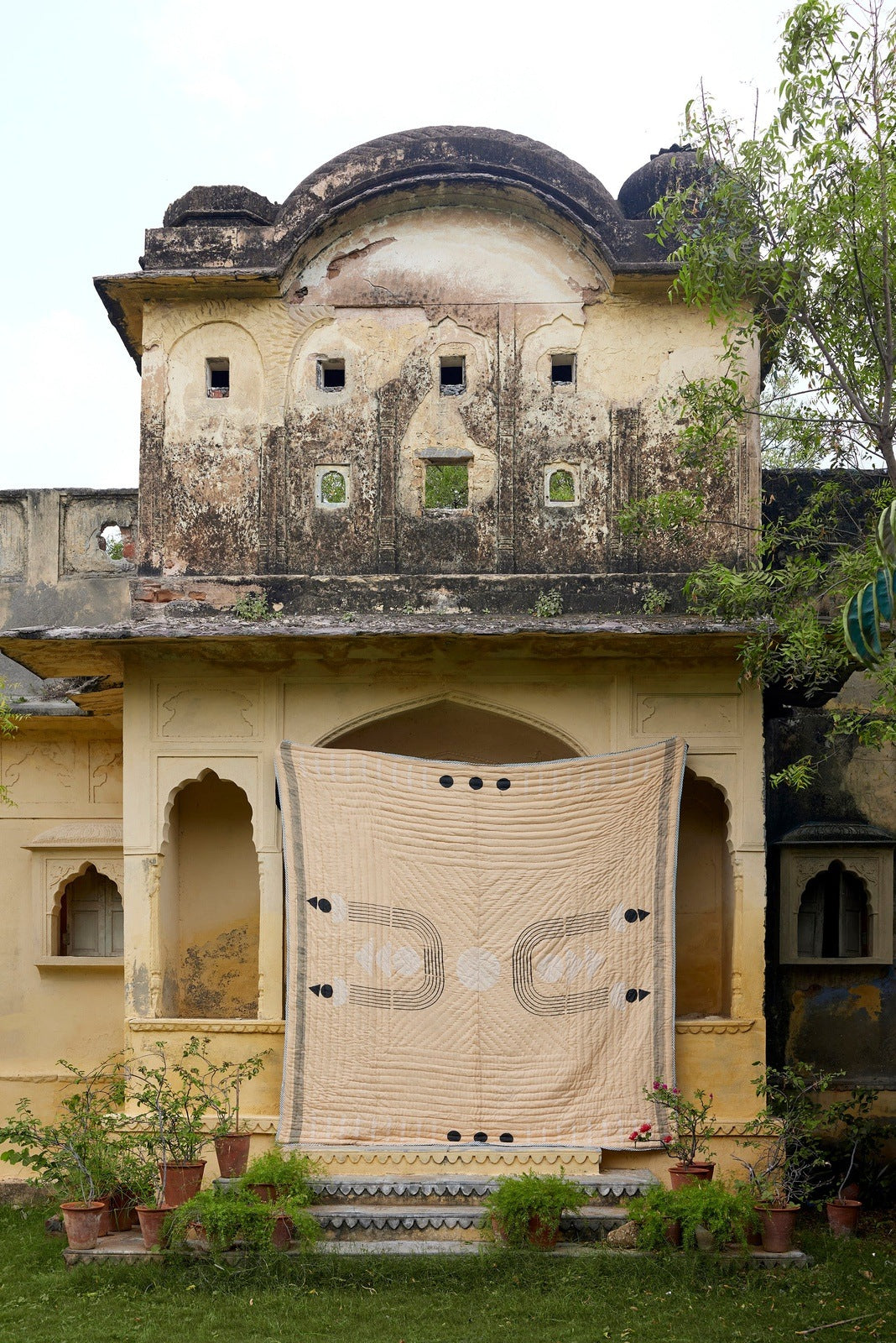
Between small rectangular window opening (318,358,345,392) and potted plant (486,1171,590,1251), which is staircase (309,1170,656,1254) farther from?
small rectangular window opening (318,358,345,392)

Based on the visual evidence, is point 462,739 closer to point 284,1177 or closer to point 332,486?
point 332,486

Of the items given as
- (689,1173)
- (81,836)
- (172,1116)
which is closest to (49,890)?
(81,836)

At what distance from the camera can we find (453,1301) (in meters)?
7.21

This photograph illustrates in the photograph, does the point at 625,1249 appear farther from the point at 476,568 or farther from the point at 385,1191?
the point at 476,568

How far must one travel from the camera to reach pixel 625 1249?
25.3ft

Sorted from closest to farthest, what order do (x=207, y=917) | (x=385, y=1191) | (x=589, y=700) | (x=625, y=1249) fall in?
1. (x=625, y=1249)
2. (x=385, y=1191)
3. (x=589, y=700)
4. (x=207, y=917)

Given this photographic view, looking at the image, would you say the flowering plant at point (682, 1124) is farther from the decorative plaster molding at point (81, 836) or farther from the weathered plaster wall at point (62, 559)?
the weathered plaster wall at point (62, 559)

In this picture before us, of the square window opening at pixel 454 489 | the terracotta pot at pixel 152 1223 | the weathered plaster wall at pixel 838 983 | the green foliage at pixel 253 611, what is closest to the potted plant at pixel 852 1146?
the weathered plaster wall at pixel 838 983

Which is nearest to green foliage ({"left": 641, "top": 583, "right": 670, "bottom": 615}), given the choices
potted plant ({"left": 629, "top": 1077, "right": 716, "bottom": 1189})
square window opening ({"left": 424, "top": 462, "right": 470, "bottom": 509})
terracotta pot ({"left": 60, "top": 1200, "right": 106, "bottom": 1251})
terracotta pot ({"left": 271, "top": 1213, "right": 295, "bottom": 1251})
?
square window opening ({"left": 424, "top": 462, "right": 470, "bottom": 509})

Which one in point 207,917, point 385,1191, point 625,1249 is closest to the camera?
point 625,1249

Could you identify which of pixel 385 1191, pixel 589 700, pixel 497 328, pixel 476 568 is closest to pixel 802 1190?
pixel 385 1191

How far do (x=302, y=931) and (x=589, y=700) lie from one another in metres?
2.34

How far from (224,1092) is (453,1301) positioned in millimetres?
2096

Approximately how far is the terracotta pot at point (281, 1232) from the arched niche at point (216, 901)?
7.55 feet
